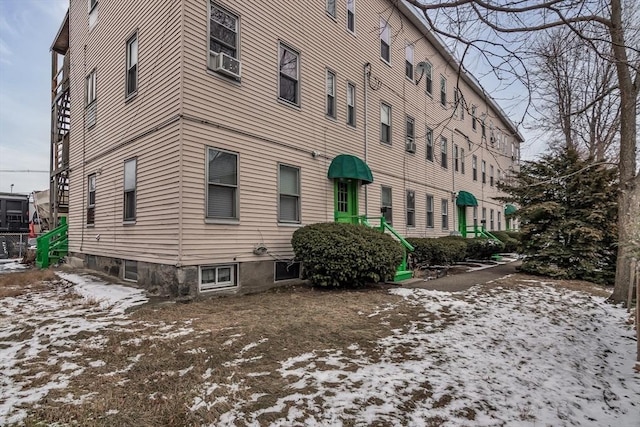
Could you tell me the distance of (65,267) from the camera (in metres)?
11.4

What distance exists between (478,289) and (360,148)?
5450 mm

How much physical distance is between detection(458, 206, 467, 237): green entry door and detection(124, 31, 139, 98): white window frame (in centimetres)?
1557

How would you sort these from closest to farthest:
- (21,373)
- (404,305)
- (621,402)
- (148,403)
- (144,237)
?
(148,403) < (621,402) < (21,373) < (404,305) < (144,237)

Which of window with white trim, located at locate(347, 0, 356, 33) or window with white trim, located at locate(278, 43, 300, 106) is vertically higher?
window with white trim, located at locate(347, 0, 356, 33)

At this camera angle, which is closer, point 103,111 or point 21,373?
point 21,373

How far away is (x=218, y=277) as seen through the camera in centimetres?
714

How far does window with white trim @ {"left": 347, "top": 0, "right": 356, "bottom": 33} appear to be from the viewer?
446 inches

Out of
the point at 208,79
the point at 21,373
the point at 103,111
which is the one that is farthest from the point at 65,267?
the point at 21,373

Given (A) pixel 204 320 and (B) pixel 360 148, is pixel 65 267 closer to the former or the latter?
(A) pixel 204 320

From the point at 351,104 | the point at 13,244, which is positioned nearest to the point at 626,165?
the point at 351,104

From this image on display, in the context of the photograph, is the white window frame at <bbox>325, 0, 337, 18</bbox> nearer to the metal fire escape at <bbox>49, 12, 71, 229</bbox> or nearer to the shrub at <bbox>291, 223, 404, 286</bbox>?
the shrub at <bbox>291, 223, 404, 286</bbox>

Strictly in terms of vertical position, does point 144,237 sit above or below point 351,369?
above

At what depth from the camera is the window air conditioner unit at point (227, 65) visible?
7.07 metres

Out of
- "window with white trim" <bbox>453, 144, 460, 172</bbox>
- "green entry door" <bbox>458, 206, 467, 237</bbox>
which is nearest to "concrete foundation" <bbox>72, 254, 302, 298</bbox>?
"green entry door" <bbox>458, 206, 467, 237</bbox>
